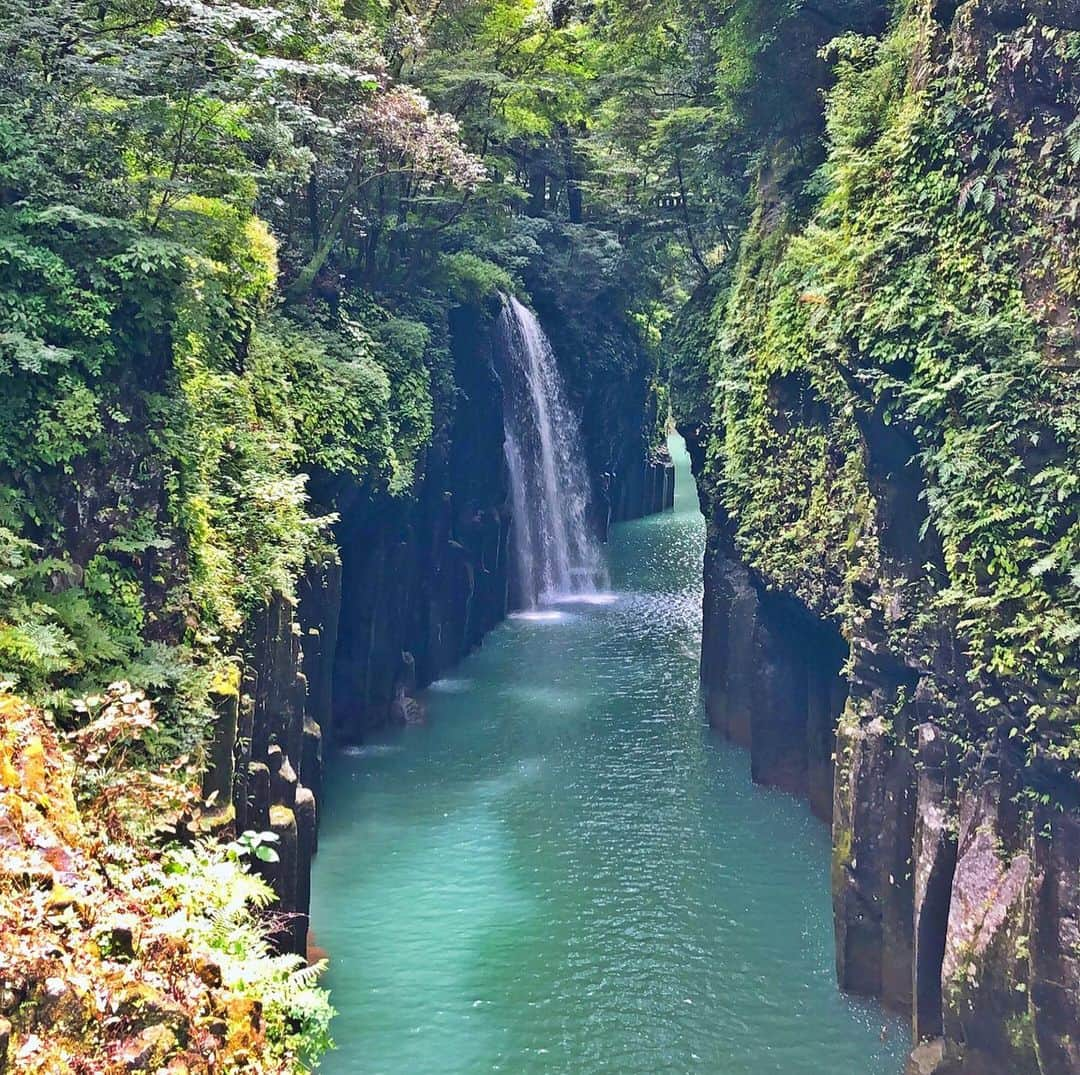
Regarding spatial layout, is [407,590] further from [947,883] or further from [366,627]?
[947,883]

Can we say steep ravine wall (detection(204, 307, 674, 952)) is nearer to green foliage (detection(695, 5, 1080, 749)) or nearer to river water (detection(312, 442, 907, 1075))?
river water (detection(312, 442, 907, 1075))

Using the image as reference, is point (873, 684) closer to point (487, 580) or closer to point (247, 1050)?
point (247, 1050)

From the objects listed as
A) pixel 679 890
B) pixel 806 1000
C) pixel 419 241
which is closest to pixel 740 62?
pixel 419 241

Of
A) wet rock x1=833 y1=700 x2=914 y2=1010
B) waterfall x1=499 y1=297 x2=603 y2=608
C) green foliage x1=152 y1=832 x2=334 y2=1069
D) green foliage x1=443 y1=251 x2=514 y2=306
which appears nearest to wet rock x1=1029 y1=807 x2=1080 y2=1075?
wet rock x1=833 y1=700 x2=914 y2=1010

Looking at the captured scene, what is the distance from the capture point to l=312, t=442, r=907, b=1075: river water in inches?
437

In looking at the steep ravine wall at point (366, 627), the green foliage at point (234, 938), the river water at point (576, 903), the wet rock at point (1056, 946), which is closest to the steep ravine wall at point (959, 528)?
the wet rock at point (1056, 946)

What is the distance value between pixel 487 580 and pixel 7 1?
2005 centimetres

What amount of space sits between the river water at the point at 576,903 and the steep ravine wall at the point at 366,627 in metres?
1.21

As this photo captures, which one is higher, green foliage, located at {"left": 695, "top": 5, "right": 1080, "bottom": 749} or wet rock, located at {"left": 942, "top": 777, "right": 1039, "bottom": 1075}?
green foliage, located at {"left": 695, "top": 5, "right": 1080, "bottom": 749}

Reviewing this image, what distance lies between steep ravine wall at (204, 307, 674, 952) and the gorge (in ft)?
0.38

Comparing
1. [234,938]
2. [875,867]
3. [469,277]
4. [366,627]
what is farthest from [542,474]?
[234,938]

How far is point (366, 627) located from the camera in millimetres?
20391

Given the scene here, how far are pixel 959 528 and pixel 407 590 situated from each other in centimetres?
1478

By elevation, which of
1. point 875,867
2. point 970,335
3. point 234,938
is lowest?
point 875,867
